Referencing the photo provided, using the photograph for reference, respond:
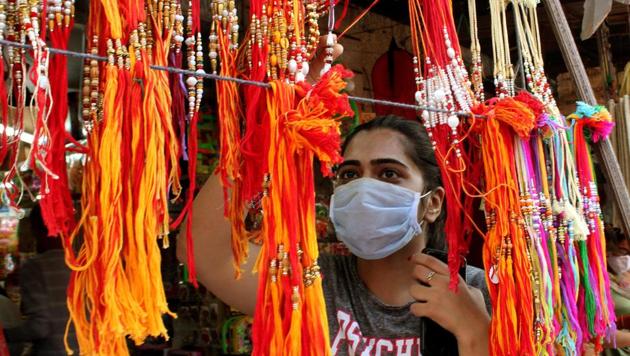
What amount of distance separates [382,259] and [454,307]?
263mm

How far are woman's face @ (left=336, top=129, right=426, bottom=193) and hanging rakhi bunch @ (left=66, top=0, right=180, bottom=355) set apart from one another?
2.47 ft

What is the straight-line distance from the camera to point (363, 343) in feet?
4.93

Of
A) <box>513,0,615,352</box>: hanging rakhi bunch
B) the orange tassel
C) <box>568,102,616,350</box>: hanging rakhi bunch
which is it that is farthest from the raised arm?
<box>568,102,616,350</box>: hanging rakhi bunch

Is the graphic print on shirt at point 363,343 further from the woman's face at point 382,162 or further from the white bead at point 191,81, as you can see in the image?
the white bead at point 191,81

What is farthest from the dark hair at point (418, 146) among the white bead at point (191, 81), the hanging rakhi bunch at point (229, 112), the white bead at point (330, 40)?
the white bead at point (191, 81)

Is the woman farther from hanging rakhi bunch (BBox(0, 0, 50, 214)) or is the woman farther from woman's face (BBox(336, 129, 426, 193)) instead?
hanging rakhi bunch (BBox(0, 0, 50, 214))

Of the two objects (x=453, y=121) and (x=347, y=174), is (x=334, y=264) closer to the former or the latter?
(x=347, y=174)

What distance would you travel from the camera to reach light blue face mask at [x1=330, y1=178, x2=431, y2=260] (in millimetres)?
1493

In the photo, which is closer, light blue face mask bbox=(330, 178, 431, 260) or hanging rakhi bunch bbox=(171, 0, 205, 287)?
hanging rakhi bunch bbox=(171, 0, 205, 287)

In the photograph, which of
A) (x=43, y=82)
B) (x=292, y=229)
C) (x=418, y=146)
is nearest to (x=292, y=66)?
(x=292, y=229)

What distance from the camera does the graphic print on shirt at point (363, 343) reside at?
Result: 4.87 feet

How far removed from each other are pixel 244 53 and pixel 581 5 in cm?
303

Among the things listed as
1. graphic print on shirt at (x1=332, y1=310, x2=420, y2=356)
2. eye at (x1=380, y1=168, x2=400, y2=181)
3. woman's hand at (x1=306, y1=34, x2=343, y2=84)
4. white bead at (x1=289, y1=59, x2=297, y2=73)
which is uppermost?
woman's hand at (x1=306, y1=34, x2=343, y2=84)

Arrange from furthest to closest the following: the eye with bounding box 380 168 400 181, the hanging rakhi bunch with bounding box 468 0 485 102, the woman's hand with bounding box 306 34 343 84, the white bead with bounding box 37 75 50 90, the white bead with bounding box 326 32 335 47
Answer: the eye with bounding box 380 168 400 181, the hanging rakhi bunch with bounding box 468 0 485 102, the woman's hand with bounding box 306 34 343 84, the white bead with bounding box 326 32 335 47, the white bead with bounding box 37 75 50 90
